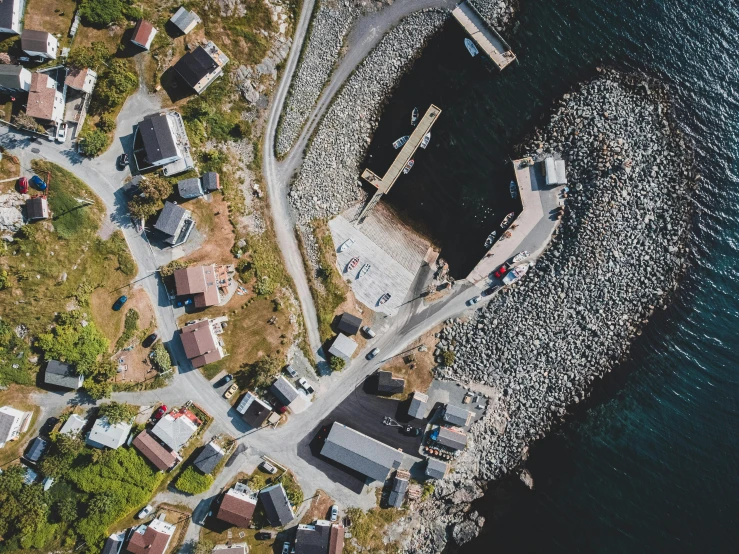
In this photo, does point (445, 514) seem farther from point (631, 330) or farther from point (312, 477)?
point (631, 330)

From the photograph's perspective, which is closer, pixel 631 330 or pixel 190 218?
pixel 190 218

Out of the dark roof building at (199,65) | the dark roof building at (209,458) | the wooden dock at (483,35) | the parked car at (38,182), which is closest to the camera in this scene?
the parked car at (38,182)

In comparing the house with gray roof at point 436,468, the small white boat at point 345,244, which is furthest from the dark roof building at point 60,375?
the house with gray roof at point 436,468

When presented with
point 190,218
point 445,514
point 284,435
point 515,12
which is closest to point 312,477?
point 284,435

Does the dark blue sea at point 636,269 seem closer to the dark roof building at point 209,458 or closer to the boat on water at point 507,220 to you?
the boat on water at point 507,220

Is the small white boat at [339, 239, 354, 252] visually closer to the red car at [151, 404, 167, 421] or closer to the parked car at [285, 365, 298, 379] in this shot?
the parked car at [285, 365, 298, 379]

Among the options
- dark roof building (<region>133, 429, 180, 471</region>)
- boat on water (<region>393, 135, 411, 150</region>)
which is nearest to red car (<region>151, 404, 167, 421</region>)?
dark roof building (<region>133, 429, 180, 471</region>)
